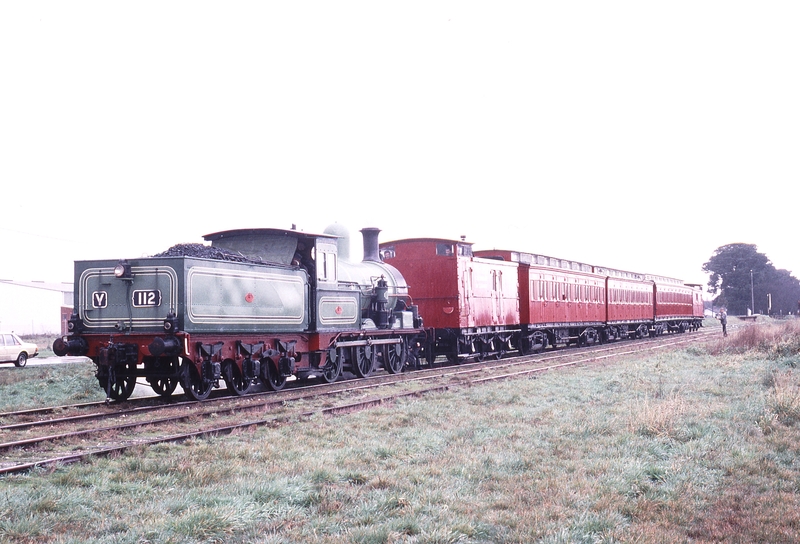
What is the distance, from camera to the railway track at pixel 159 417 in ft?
26.8

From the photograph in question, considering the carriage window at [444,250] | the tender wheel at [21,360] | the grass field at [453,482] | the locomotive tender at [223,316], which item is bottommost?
the tender wheel at [21,360]

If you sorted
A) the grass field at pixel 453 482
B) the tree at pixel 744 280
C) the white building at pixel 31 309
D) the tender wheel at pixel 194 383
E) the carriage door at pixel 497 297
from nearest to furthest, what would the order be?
the grass field at pixel 453 482, the tender wheel at pixel 194 383, the carriage door at pixel 497 297, the white building at pixel 31 309, the tree at pixel 744 280

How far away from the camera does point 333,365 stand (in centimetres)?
1612

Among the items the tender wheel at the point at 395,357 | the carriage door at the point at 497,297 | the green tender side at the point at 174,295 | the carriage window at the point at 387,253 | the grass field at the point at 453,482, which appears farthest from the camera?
the carriage door at the point at 497,297

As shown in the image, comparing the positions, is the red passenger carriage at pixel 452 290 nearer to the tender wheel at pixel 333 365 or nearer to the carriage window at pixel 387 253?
the carriage window at pixel 387 253

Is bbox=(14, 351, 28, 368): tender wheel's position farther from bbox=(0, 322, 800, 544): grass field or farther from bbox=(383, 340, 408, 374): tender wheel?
bbox=(0, 322, 800, 544): grass field

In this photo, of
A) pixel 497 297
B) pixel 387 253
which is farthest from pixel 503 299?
pixel 387 253

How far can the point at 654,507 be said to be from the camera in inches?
224

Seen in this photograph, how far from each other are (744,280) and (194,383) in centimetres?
9390

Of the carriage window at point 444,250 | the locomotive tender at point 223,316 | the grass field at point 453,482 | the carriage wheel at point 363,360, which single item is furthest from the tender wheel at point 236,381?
the carriage window at point 444,250

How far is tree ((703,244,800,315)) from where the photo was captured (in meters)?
91.0

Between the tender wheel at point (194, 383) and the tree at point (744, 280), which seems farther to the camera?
the tree at point (744, 280)

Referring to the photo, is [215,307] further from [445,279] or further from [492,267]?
[492,267]

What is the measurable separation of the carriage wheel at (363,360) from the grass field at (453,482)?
20.4 feet
